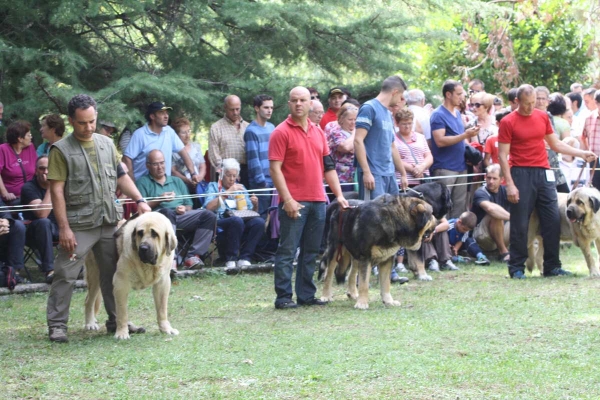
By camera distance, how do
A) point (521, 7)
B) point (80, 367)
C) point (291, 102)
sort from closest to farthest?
point (80, 367)
point (291, 102)
point (521, 7)

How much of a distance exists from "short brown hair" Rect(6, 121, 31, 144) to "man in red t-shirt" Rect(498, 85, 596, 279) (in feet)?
18.7

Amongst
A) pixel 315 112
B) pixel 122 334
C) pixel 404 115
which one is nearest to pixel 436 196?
pixel 404 115

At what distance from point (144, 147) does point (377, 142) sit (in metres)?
3.47

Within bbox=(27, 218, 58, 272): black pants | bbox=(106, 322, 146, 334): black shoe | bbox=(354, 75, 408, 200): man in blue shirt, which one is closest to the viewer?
bbox=(106, 322, 146, 334): black shoe

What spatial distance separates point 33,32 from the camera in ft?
39.7

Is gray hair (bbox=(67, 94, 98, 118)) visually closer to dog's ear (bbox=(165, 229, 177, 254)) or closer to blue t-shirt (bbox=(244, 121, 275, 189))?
dog's ear (bbox=(165, 229, 177, 254))

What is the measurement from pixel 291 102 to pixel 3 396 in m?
4.09

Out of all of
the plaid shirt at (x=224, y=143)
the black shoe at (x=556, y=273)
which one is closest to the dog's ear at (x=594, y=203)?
the black shoe at (x=556, y=273)

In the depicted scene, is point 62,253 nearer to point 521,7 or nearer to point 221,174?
point 221,174

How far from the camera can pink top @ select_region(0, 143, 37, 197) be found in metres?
10.8

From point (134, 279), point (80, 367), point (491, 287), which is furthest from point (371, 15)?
point (80, 367)

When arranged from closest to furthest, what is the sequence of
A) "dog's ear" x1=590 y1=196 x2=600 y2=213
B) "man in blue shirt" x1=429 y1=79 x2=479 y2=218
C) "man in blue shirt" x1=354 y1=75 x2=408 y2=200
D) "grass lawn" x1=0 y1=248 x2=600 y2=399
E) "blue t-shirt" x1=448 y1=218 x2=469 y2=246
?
1. "grass lawn" x1=0 y1=248 x2=600 y2=399
2. "man in blue shirt" x1=354 y1=75 x2=408 y2=200
3. "dog's ear" x1=590 y1=196 x2=600 y2=213
4. "man in blue shirt" x1=429 y1=79 x2=479 y2=218
5. "blue t-shirt" x1=448 y1=218 x2=469 y2=246

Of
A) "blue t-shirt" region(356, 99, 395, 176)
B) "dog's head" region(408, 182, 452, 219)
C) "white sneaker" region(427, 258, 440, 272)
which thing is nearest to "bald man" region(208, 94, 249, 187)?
"white sneaker" region(427, 258, 440, 272)

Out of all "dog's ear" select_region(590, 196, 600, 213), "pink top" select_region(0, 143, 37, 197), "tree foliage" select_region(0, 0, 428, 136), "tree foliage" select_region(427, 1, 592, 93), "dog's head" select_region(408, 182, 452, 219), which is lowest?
"dog's ear" select_region(590, 196, 600, 213)
